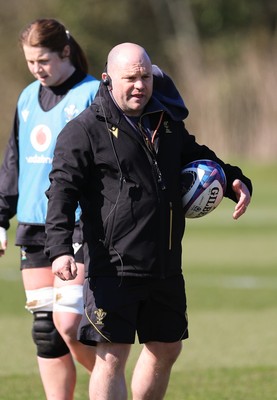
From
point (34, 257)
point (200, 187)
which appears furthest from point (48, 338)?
point (200, 187)

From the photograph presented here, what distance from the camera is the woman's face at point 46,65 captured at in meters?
7.36

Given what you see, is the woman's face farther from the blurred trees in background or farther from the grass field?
the blurred trees in background

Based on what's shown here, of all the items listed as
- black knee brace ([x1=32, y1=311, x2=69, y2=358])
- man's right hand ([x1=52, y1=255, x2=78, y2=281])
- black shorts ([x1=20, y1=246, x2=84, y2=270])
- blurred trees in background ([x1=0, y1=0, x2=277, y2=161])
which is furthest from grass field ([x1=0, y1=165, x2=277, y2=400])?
blurred trees in background ([x1=0, y1=0, x2=277, y2=161])

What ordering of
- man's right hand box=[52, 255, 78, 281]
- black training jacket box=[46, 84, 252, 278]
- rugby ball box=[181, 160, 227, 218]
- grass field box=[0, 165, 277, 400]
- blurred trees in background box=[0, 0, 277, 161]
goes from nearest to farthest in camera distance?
man's right hand box=[52, 255, 78, 281] → black training jacket box=[46, 84, 252, 278] → rugby ball box=[181, 160, 227, 218] → grass field box=[0, 165, 277, 400] → blurred trees in background box=[0, 0, 277, 161]

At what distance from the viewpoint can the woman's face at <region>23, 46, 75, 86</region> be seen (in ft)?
24.2

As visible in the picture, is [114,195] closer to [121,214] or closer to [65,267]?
[121,214]

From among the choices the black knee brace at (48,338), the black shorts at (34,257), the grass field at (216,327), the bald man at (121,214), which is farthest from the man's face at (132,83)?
the grass field at (216,327)

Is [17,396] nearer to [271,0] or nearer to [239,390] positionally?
[239,390]

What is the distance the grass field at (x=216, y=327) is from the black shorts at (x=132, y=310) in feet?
6.04

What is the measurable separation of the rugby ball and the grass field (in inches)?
80.5

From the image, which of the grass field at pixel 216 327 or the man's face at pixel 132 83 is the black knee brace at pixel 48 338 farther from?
the man's face at pixel 132 83

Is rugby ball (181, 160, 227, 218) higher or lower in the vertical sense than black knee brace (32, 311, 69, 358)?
higher

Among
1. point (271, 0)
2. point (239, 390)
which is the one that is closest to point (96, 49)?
point (271, 0)

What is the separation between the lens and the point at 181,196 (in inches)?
254
